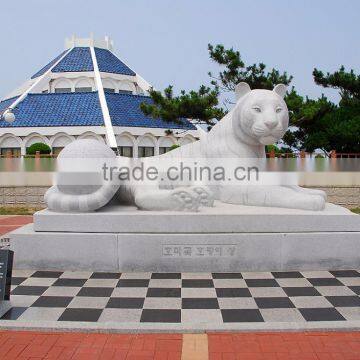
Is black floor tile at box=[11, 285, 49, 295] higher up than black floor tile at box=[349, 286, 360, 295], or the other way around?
black floor tile at box=[11, 285, 49, 295]

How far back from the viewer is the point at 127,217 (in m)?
5.60

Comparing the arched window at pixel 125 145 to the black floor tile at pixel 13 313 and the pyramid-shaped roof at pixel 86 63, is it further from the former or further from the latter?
the black floor tile at pixel 13 313

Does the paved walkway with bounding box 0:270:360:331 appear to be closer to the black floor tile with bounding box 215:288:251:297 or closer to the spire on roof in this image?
the black floor tile with bounding box 215:288:251:297

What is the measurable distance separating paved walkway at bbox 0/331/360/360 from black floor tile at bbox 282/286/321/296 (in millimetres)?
911

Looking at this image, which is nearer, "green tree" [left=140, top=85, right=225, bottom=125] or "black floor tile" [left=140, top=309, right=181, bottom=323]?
"black floor tile" [left=140, top=309, right=181, bottom=323]

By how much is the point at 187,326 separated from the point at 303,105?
15937 millimetres

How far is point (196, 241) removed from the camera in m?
5.60

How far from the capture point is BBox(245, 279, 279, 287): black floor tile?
513cm

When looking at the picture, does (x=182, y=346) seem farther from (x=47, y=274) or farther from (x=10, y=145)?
(x=10, y=145)

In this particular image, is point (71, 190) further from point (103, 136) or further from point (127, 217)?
point (103, 136)

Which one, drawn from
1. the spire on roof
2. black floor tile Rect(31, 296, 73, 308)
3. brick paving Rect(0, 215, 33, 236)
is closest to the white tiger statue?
black floor tile Rect(31, 296, 73, 308)

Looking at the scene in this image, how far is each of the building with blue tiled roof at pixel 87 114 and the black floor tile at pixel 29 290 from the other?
25.5m

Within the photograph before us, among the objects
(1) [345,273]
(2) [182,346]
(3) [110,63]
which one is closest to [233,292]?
(2) [182,346]

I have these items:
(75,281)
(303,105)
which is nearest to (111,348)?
(75,281)
